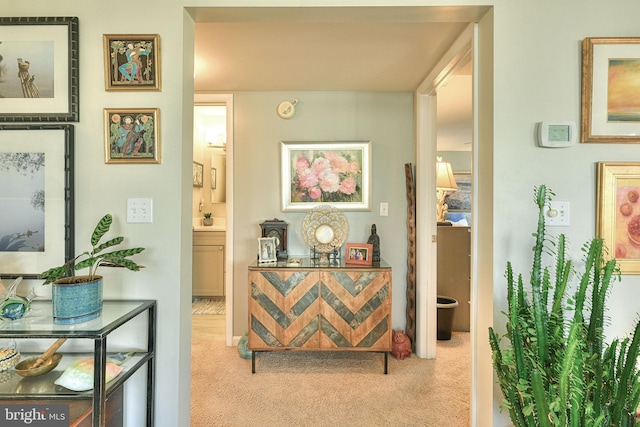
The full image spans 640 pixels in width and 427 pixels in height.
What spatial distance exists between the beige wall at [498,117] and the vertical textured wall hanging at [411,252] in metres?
1.24

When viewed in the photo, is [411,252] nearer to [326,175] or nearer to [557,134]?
[326,175]

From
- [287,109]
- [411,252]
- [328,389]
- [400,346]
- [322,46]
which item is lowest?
[328,389]

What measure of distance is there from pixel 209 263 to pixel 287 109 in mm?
2351

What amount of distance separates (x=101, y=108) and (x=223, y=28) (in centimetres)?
80

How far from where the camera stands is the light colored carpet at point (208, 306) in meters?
3.78

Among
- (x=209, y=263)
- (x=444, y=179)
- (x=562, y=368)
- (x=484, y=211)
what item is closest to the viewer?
(x=562, y=368)

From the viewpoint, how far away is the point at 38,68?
4.71ft

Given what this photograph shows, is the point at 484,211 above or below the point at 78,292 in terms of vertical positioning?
above

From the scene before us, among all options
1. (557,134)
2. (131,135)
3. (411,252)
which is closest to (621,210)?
(557,134)

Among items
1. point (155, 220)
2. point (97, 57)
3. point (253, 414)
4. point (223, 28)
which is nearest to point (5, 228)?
point (155, 220)

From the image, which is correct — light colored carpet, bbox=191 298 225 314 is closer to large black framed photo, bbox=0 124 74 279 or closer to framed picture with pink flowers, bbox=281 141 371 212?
framed picture with pink flowers, bbox=281 141 371 212

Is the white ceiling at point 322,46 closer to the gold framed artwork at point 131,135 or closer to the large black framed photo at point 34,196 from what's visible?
the gold framed artwork at point 131,135

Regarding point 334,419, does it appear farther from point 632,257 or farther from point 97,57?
point 97,57

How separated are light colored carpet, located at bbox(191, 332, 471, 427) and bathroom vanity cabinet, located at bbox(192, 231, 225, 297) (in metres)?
1.36
